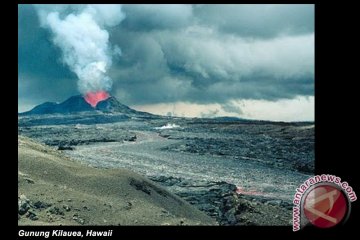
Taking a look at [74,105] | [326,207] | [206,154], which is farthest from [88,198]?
[206,154]

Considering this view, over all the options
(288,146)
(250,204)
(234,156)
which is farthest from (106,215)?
(288,146)

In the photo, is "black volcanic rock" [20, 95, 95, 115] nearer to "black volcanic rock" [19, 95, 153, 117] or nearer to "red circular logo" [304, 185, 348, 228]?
"black volcanic rock" [19, 95, 153, 117]

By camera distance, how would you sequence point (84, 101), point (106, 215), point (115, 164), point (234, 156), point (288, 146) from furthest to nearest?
point (288, 146) < point (234, 156) < point (84, 101) < point (115, 164) < point (106, 215)

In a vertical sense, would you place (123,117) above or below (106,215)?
above

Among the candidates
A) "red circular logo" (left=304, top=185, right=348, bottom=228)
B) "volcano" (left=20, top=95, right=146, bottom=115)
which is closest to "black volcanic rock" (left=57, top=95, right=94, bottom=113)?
"volcano" (left=20, top=95, right=146, bottom=115)

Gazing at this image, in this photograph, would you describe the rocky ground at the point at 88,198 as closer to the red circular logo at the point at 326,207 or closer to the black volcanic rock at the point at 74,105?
the red circular logo at the point at 326,207

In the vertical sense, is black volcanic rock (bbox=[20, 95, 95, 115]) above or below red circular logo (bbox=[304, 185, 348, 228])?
above
